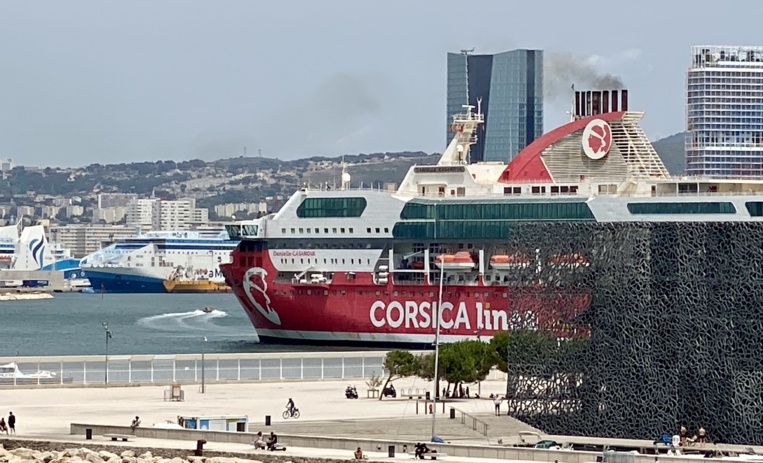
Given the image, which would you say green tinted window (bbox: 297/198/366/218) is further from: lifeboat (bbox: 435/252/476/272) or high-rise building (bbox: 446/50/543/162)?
high-rise building (bbox: 446/50/543/162)

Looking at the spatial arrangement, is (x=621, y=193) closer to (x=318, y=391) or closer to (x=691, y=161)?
(x=318, y=391)

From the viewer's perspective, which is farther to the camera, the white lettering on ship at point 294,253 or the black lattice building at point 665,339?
the white lettering on ship at point 294,253

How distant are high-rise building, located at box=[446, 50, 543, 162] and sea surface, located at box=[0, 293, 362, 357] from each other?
3377 cm

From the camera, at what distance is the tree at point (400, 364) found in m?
55.6

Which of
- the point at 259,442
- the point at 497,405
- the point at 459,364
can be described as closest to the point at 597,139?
the point at 459,364

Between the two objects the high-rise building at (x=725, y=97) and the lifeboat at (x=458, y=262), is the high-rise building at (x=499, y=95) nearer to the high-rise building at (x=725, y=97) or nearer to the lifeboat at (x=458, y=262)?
the high-rise building at (x=725, y=97)

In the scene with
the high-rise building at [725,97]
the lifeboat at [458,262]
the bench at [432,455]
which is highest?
the high-rise building at [725,97]

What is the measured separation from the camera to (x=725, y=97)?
147125 mm

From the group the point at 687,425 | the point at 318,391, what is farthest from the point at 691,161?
the point at 687,425

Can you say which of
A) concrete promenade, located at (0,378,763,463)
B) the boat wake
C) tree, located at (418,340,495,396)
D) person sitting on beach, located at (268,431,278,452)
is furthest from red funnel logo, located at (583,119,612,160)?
person sitting on beach, located at (268,431,278,452)

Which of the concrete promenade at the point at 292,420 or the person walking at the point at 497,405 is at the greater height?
the person walking at the point at 497,405

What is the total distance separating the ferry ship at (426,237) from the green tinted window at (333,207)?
1.5 inches

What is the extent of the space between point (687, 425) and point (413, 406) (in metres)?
10.5

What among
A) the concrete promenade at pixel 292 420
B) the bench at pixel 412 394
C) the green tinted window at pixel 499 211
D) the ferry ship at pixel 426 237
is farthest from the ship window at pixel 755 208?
the bench at pixel 412 394
